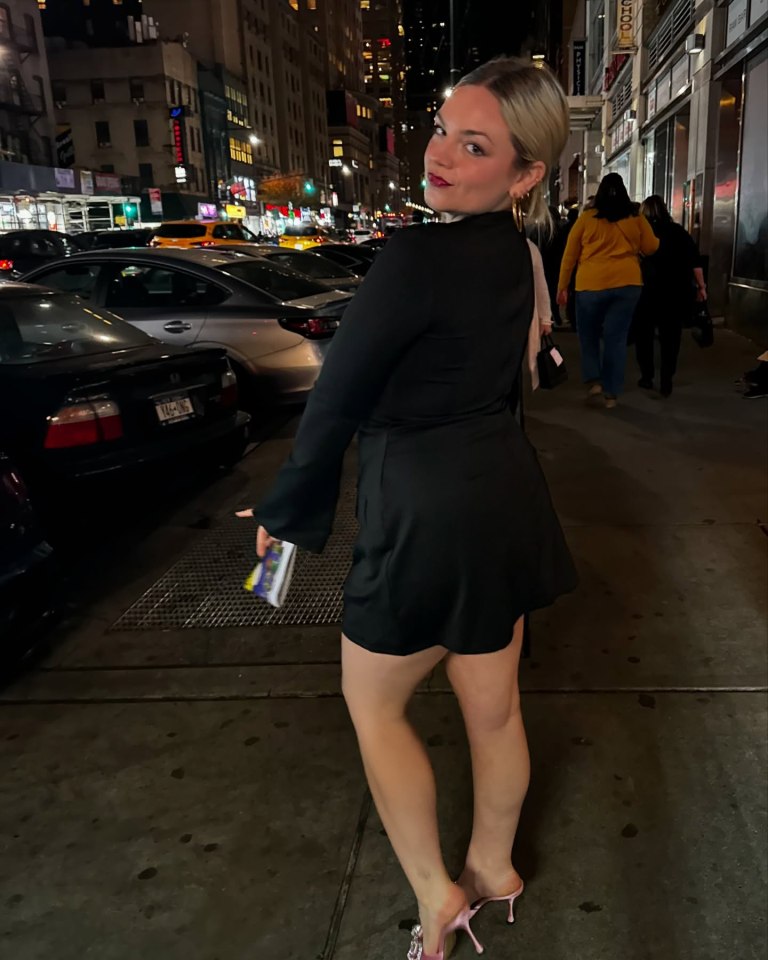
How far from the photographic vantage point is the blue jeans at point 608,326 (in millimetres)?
7332

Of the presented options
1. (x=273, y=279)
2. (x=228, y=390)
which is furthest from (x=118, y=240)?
(x=228, y=390)

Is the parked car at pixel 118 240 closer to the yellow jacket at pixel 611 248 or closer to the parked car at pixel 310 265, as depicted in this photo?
the parked car at pixel 310 265

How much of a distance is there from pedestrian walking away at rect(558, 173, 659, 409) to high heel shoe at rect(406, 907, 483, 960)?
610 cm

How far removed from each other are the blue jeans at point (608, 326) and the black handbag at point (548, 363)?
5.52 metres

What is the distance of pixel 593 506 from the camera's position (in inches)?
208

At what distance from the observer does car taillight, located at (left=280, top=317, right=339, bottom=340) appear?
24.3 ft

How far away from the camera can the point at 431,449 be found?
162 cm

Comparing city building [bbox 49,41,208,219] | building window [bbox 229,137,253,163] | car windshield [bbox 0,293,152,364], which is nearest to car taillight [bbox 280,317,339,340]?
car windshield [bbox 0,293,152,364]

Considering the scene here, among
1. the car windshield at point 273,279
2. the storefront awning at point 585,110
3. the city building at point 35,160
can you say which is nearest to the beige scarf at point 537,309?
the car windshield at point 273,279

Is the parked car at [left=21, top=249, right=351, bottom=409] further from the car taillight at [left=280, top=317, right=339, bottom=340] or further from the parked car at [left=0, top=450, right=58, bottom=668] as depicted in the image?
the parked car at [left=0, top=450, right=58, bottom=668]

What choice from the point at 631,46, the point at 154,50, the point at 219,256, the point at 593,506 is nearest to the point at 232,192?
the point at 154,50

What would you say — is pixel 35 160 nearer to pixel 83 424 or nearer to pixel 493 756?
pixel 83 424

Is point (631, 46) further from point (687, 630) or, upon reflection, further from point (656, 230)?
point (687, 630)

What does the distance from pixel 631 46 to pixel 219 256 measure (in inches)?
534
